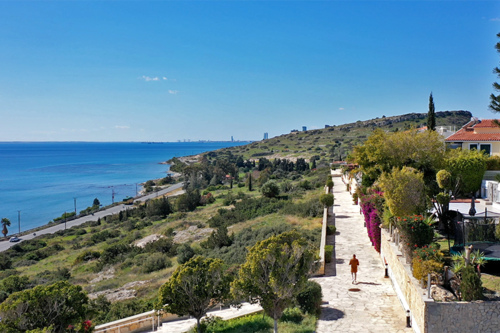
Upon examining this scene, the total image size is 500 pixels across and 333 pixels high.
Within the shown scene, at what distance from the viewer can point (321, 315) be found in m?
9.98

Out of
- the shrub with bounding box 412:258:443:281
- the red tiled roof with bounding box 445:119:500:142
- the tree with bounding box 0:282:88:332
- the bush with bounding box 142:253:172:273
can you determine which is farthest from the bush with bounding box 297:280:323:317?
the red tiled roof with bounding box 445:119:500:142

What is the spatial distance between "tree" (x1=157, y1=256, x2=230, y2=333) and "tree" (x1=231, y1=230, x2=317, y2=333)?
756 millimetres

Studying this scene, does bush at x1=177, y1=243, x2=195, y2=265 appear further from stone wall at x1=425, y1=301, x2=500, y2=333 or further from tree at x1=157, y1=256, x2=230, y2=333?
stone wall at x1=425, y1=301, x2=500, y2=333

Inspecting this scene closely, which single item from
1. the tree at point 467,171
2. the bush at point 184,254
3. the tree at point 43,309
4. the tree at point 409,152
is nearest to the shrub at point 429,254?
the tree at point 467,171

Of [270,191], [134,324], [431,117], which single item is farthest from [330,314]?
[270,191]

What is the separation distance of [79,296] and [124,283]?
12.2 m

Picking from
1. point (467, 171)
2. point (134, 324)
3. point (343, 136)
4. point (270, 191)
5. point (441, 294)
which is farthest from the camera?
point (343, 136)

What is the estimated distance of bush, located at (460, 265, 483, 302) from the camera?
24.3 ft

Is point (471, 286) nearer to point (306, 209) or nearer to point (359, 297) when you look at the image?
point (359, 297)

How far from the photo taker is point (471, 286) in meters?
7.43

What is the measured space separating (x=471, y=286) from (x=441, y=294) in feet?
2.33

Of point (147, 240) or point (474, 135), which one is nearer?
point (474, 135)

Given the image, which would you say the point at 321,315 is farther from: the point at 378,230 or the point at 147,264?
the point at 147,264

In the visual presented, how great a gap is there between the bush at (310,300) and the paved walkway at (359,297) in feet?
0.90
